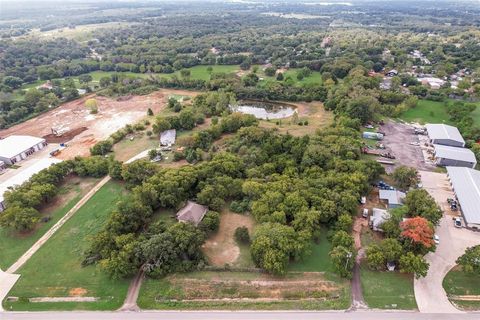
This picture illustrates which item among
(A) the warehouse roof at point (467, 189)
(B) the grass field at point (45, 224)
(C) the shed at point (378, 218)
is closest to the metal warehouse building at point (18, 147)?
(B) the grass field at point (45, 224)

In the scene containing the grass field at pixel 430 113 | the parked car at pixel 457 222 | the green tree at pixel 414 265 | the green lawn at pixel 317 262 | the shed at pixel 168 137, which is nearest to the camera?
the green tree at pixel 414 265

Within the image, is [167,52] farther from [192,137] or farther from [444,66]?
[444,66]

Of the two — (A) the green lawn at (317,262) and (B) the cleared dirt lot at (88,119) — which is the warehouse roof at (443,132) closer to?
(A) the green lawn at (317,262)

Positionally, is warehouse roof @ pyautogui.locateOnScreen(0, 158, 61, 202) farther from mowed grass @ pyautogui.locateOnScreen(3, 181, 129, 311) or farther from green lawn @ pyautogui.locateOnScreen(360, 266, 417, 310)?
green lawn @ pyautogui.locateOnScreen(360, 266, 417, 310)

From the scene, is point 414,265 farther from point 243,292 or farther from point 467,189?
point 467,189

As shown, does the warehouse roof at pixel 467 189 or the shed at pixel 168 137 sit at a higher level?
the warehouse roof at pixel 467 189

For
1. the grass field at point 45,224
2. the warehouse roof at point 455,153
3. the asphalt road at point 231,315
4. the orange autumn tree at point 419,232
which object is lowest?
the grass field at point 45,224
